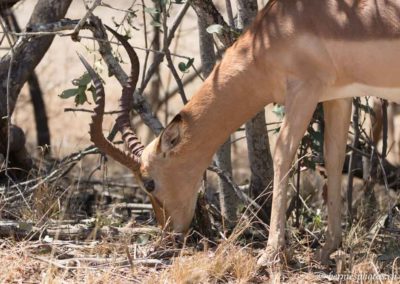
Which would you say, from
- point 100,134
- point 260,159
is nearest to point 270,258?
point 100,134

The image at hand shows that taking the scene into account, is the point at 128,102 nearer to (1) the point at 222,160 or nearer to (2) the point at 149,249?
(2) the point at 149,249

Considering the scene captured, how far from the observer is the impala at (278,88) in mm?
5492

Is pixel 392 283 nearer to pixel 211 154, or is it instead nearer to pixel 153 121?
pixel 211 154

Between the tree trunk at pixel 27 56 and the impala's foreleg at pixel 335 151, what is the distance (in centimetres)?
227

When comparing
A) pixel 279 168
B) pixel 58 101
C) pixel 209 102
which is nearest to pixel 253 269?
pixel 279 168

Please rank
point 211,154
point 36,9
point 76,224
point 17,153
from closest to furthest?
point 211,154 → point 76,224 → point 36,9 → point 17,153

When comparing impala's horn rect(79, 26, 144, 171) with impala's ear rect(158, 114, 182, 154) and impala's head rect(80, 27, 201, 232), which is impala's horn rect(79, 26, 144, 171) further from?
impala's ear rect(158, 114, 182, 154)

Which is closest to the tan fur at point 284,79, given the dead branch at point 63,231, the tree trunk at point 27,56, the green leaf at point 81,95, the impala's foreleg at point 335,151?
the impala's foreleg at point 335,151

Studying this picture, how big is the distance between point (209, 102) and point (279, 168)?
612mm

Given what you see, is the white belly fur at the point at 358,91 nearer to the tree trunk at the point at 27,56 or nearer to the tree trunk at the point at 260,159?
the tree trunk at the point at 260,159

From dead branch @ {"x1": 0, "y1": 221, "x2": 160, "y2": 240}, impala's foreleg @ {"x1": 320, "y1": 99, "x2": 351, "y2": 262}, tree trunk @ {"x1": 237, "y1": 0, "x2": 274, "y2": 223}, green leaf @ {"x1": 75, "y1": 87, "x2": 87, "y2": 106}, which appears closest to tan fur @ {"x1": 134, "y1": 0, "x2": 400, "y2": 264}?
impala's foreleg @ {"x1": 320, "y1": 99, "x2": 351, "y2": 262}

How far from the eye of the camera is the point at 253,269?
5367 mm

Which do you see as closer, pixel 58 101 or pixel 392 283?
pixel 392 283

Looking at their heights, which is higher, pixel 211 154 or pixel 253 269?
pixel 211 154
